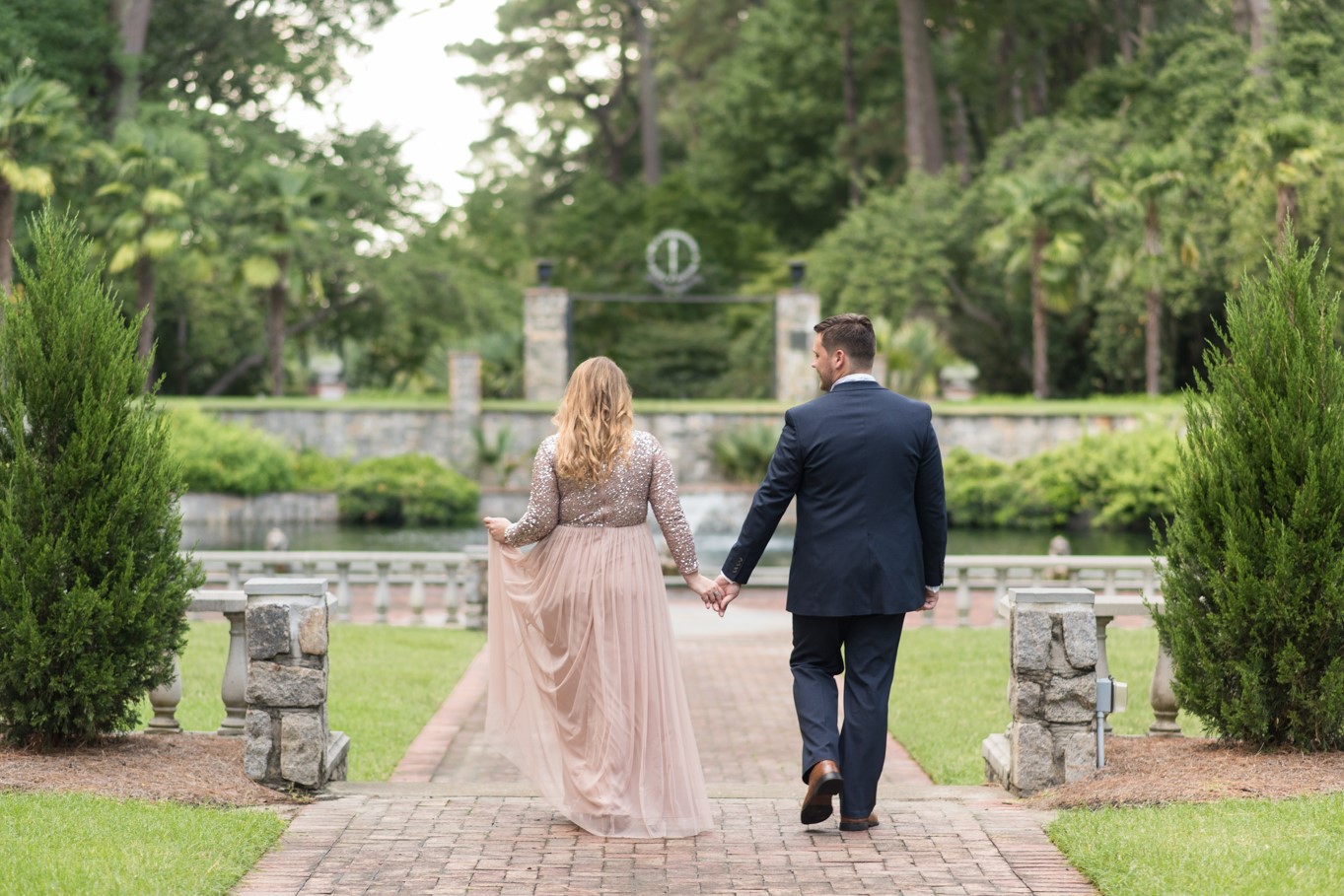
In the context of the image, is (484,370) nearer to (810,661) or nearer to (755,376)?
(755,376)

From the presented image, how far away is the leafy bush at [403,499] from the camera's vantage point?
28.0 metres

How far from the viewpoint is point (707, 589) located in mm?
5980

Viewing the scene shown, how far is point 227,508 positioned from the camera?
27750 millimetres

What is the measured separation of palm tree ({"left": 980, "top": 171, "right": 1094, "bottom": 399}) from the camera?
110 feet

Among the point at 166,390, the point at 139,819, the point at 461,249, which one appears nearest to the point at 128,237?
the point at 166,390

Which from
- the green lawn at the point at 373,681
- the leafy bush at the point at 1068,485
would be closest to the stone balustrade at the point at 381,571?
the green lawn at the point at 373,681

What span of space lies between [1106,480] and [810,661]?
2200 cm

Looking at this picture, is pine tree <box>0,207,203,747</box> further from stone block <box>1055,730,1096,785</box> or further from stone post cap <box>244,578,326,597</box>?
stone block <box>1055,730,1096,785</box>

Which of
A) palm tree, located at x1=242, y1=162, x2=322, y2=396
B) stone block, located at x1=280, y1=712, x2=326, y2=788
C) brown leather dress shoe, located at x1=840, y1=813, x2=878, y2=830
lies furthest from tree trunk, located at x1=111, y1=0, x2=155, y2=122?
brown leather dress shoe, located at x1=840, y1=813, x2=878, y2=830

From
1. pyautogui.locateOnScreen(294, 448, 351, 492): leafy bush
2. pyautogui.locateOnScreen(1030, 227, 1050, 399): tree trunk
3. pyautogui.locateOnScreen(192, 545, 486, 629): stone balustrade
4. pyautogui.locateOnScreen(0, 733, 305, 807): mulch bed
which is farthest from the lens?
pyautogui.locateOnScreen(1030, 227, 1050, 399): tree trunk

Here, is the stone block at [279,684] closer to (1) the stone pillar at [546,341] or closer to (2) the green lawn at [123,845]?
(2) the green lawn at [123,845]

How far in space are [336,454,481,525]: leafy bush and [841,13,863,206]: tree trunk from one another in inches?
720

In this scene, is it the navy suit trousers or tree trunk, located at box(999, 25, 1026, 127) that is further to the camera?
tree trunk, located at box(999, 25, 1026, 127)

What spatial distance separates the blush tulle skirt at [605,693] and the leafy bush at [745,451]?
2327 centimetres
